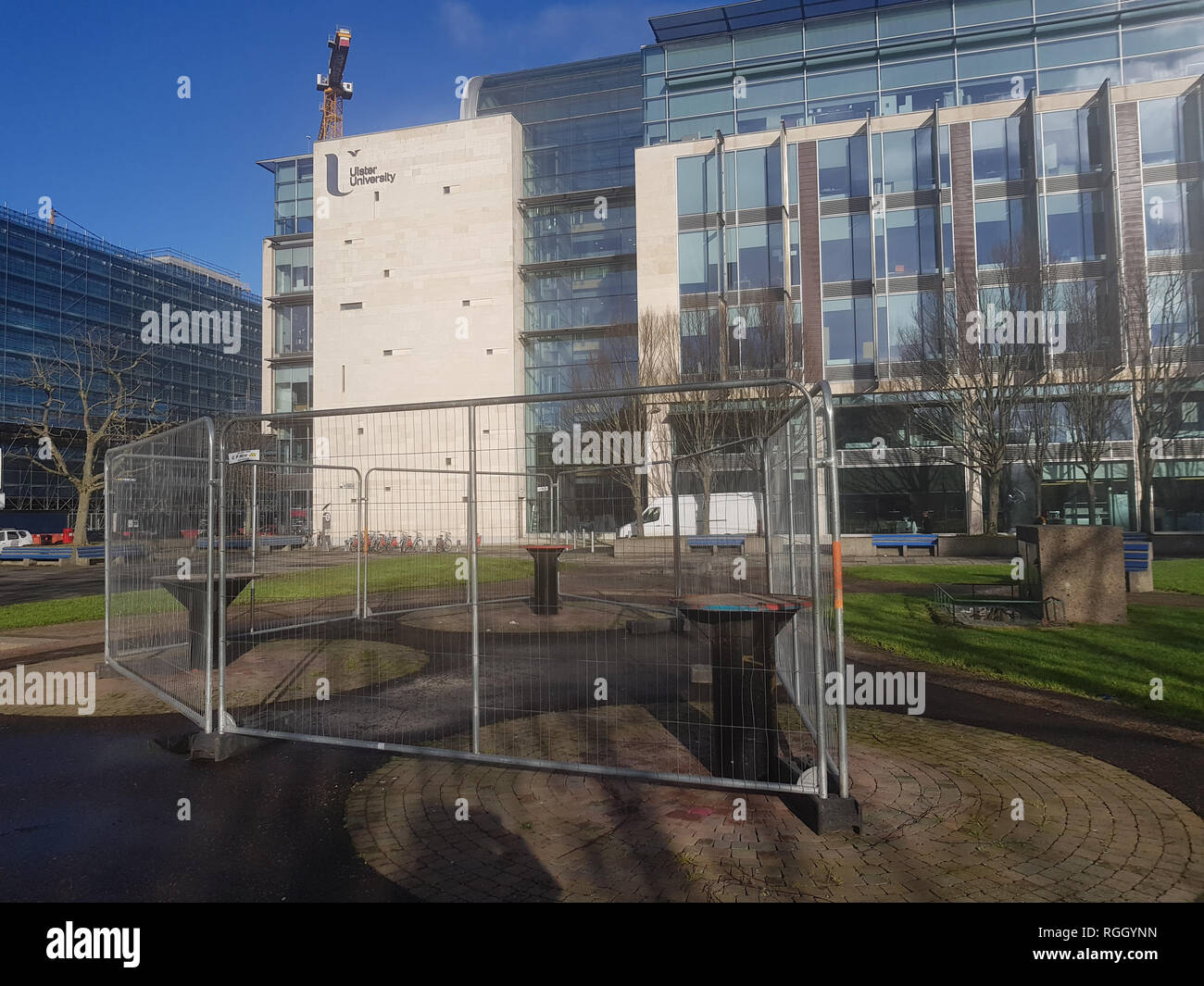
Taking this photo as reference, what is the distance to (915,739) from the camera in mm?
6332

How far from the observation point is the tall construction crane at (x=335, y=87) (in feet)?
275

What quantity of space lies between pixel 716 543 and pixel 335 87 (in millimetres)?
93542

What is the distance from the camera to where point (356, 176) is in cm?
5131

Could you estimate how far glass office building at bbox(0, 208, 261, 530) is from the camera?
50.9m

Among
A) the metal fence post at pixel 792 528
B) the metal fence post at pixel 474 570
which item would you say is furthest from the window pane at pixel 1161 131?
the metal fence post at pixel 474 570

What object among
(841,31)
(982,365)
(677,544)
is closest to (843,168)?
(841,31)

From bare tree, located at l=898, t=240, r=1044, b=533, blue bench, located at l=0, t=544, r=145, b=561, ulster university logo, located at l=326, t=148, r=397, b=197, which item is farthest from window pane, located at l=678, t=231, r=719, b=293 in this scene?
blue bench, located at l=0, t=544, r=145, b=561

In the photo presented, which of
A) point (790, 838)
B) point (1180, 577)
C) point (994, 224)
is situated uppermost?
point (994, 224)

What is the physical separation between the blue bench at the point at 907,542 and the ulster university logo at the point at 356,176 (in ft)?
130

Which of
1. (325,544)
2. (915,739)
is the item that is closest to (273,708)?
(325,544)

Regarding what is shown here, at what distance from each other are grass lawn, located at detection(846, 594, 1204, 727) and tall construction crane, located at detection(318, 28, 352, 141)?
89113mm

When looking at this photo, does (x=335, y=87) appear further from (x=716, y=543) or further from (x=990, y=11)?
(x=716, y=543)

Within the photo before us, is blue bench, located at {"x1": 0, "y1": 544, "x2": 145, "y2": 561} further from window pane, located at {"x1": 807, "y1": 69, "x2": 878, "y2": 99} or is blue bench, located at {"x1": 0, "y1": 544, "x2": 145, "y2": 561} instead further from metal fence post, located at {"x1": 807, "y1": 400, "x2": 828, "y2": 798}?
window pane, located at {"x1": 807, "y1": 69, "x2": 878, "y2": 99}
